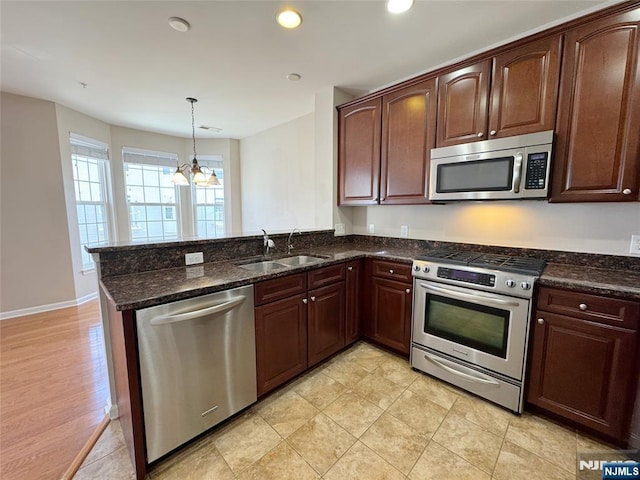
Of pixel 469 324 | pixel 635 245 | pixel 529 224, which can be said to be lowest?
pixel 469 324

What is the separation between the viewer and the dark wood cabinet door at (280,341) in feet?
5.95

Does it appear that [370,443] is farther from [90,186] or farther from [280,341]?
[90,186]

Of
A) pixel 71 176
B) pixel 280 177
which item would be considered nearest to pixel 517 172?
pixel 280 177

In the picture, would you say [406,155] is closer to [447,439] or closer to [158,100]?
[447,439]

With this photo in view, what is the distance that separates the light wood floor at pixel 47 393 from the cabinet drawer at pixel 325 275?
1663 mm

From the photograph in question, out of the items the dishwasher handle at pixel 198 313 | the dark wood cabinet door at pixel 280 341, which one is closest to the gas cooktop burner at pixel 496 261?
the dark wood cabinet door at pixel 280 341

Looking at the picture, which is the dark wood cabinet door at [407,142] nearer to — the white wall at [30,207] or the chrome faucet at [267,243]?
the chrome faucet at [267,243]

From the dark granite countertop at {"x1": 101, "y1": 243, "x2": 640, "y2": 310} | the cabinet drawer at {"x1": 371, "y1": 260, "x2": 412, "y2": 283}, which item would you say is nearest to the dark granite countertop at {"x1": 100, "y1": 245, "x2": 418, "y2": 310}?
the dark granite countertop at {"x1": 101, "y1": 243, "x2": 640, "y2": 310}

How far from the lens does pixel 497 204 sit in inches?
91.1

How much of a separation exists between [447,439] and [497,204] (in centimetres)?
181

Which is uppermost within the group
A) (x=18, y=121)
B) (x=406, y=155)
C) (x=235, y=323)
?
(x=18, y=121)

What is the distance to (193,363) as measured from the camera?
1.48 meters

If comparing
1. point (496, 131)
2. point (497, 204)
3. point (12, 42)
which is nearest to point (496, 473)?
point (497, 204)

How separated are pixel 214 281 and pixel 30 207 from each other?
357 centimetres
